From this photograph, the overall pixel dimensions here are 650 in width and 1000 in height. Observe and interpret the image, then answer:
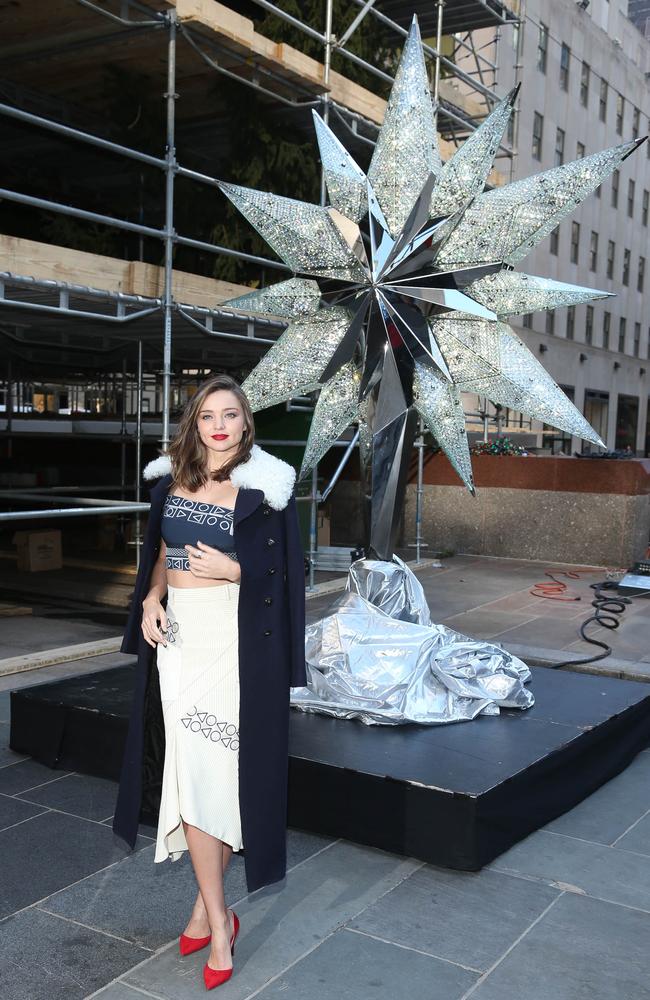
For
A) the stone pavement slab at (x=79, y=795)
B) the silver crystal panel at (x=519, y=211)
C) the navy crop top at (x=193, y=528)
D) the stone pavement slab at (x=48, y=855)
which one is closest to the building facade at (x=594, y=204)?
the silver crystal panel at (x=519, y=211)

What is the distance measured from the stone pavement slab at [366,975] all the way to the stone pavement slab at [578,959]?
11 cm

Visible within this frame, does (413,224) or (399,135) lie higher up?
(399,135)

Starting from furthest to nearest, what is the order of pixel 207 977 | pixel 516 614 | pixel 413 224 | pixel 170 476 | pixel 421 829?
pixel 516 614
pixel 413 224
pixel 421 829
pixel 170 476
pixel 207 977

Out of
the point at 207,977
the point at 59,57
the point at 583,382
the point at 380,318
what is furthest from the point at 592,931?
the point at 583,382

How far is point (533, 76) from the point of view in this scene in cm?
3503

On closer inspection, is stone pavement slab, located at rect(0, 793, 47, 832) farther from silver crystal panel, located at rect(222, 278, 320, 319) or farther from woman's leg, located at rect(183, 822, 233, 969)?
silver crystal panel, located at rect(222, 278, 320, 319)

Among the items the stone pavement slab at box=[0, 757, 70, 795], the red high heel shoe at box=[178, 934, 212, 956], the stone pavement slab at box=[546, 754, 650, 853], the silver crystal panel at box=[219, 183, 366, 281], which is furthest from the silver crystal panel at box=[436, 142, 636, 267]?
the red high heel shoe at box=[178, 934, 212, 956]

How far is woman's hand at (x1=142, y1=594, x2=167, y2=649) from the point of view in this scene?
3.17 meters

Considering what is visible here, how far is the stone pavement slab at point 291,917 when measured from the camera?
10.1 ft

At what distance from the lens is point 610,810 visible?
477cm

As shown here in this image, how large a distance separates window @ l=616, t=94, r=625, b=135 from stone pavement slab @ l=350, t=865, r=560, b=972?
4505 cm

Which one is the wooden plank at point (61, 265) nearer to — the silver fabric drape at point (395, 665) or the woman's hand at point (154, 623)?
the silver fabric drape at point (395, 665)

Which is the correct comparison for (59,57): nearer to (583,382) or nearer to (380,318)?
(380,318)

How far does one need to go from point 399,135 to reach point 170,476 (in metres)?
2.93
